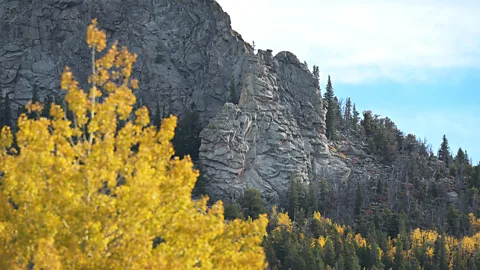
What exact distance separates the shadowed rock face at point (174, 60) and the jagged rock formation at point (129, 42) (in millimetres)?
156

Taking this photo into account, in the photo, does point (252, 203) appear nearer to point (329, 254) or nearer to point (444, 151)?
point (329, 254)

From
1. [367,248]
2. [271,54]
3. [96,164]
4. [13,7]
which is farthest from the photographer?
[13,7]

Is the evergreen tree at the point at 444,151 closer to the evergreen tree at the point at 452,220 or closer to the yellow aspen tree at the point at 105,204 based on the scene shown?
the evergreen tree at the point at 452,220

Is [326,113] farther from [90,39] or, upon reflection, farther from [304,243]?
[90,39]

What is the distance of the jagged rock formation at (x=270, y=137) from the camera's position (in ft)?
281

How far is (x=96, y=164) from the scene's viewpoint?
13.4 meters

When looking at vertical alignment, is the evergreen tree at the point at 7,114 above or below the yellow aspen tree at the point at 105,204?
above

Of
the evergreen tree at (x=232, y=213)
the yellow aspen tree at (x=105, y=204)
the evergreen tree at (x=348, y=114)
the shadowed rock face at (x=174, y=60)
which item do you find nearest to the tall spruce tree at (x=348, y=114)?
the evergreen tree at (x=348, y=114)

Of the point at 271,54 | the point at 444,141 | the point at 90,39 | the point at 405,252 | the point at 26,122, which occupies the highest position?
the point at 271,54

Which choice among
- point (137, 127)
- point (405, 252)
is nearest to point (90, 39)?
point (137, 127)

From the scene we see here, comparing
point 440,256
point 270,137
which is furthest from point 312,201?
point 440,256

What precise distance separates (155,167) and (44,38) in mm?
98558

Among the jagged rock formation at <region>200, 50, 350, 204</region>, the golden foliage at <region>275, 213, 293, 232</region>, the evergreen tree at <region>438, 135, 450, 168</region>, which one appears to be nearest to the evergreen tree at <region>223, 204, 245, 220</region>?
the golden foliage at <region>275, 213, 293, 232</region>

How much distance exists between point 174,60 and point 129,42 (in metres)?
7.59
